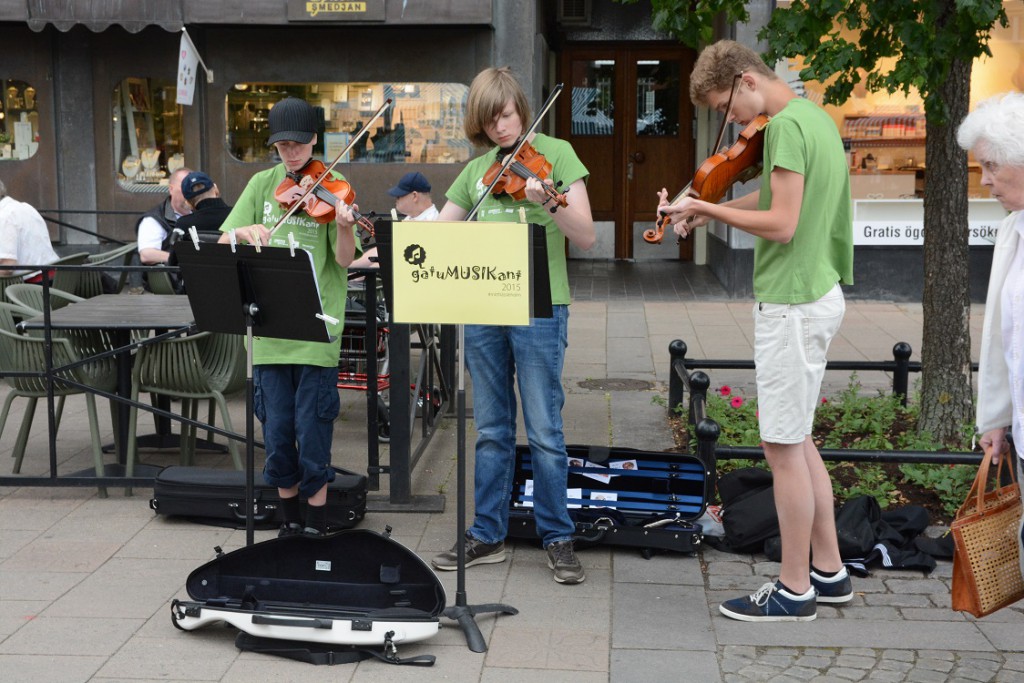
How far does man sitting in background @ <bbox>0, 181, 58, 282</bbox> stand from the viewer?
7863 millimetres

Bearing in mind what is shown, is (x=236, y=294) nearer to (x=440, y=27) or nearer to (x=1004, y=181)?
(x=1004, y=181)

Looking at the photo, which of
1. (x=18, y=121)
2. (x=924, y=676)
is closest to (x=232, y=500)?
(x=924, y=676)

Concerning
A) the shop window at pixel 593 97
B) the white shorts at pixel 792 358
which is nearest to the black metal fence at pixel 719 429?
the white shorts at pixel 792 358

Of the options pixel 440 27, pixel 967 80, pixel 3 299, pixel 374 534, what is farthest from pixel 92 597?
pixel 440 27

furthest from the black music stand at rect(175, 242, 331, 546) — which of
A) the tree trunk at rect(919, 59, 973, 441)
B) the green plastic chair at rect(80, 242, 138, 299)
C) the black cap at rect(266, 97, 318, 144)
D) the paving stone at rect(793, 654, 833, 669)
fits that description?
the green plastic chair at rect(80, 242, 138, 299)

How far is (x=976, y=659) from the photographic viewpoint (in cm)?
392

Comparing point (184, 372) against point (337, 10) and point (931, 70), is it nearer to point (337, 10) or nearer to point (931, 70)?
point (931, 70)

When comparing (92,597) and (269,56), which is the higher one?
(269,56)

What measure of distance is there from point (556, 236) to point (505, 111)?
50cm

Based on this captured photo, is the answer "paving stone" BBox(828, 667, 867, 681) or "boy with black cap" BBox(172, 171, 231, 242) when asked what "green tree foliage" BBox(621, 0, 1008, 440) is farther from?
"boy with black cap" BBox(172, 171, 231, 242)

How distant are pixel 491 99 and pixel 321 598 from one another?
1855 millimetres

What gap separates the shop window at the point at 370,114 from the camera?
40.7 ft

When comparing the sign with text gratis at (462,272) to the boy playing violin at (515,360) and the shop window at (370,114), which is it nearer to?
the boy playing violin at (515,360)

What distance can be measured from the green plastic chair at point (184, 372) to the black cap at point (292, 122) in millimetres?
1497
